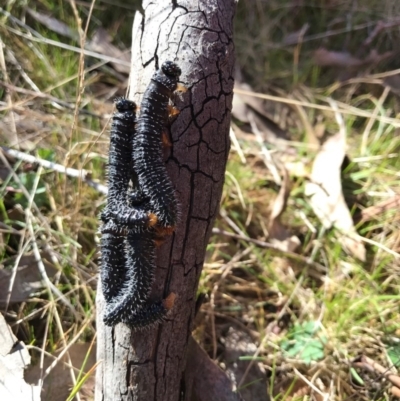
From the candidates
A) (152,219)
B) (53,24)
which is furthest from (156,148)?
(53,24)

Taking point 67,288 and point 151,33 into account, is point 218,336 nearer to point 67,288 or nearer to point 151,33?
point 67,288

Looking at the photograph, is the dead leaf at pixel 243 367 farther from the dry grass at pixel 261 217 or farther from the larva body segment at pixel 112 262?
the larva body segment at pixel 112 262

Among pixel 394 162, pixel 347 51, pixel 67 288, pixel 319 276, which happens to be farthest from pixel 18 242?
pixel 347 51

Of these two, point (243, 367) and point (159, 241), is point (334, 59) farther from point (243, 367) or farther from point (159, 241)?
point (159, 241)

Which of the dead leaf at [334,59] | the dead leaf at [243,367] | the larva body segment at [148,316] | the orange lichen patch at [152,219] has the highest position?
the dead leaf at [334,59]

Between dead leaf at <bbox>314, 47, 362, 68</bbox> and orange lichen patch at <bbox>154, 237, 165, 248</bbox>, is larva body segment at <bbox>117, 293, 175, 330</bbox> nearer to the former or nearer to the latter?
orange lichen patch at <bbox>154, 237, 165, 248</bbox>

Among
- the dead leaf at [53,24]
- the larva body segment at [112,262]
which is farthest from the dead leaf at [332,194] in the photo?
the dead leaf at [53,24]
